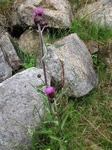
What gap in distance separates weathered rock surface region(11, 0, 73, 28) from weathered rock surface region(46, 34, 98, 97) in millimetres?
291

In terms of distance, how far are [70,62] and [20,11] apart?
979 millimetres

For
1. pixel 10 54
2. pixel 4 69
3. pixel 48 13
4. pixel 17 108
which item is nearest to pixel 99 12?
pixel 48 13

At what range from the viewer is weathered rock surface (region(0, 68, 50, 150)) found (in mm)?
2756

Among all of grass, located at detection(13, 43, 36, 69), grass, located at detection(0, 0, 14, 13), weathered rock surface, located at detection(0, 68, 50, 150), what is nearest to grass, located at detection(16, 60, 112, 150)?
weathered rock surface, located at detection(0, 68, 50, 150)

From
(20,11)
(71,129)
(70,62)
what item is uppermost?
(20,11)

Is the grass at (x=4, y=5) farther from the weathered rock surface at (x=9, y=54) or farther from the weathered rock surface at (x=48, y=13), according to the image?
the weathered rock surface at (x=9, y=54)

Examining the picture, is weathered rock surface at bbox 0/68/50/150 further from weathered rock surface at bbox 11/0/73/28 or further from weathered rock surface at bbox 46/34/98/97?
weathered rock surface at bbox 11/0/73/28

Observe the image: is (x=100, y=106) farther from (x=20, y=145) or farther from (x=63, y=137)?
(x=20, y=145)

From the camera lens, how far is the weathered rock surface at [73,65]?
10.9 feet

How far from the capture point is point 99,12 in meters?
4.11

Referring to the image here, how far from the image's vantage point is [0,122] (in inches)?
111

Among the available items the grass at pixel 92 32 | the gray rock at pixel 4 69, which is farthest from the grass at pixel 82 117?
the gray rock at pixel 4 69

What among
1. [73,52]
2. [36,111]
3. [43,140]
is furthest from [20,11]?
[43,140]

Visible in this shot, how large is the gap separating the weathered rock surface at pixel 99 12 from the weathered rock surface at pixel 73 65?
473 millimetres
